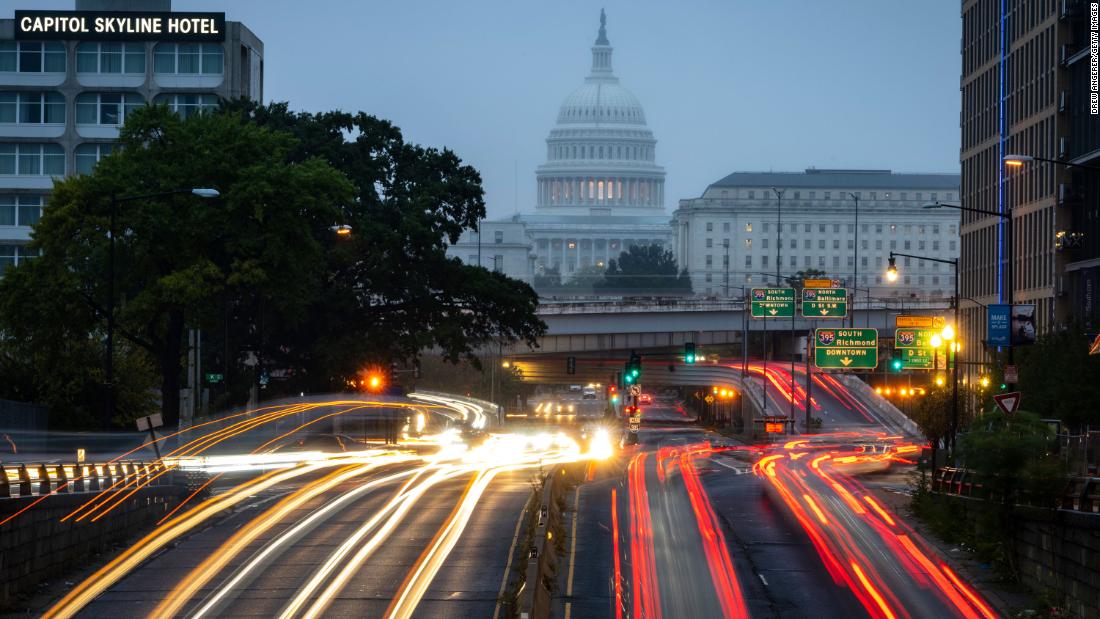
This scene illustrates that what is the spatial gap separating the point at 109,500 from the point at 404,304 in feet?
164

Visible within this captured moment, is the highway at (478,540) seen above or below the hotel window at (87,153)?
below

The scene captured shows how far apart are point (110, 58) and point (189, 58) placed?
5.29 meters

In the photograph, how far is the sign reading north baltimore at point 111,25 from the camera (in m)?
105

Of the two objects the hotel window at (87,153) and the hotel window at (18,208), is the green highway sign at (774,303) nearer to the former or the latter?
the hotel window at (87,153)

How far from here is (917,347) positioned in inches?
3568

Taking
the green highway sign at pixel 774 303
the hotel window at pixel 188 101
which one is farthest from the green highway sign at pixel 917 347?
the hotel window at pixel 188 101

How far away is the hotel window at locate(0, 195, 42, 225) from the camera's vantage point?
106 meters

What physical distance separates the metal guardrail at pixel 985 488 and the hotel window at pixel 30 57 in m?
77.4

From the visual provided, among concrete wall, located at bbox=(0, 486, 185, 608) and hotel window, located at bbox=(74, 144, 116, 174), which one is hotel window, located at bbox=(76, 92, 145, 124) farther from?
concrete wall, located at bbox=(0, 486, 185, 608)

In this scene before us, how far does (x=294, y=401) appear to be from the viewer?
251 ft

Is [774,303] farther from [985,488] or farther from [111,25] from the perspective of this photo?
[985,488]

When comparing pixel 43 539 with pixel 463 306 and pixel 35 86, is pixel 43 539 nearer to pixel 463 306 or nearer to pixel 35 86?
pixel 463 306

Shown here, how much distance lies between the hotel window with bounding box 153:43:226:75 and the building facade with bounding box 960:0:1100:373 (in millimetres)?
47705

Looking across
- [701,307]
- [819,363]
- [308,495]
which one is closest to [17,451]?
[308,495]
